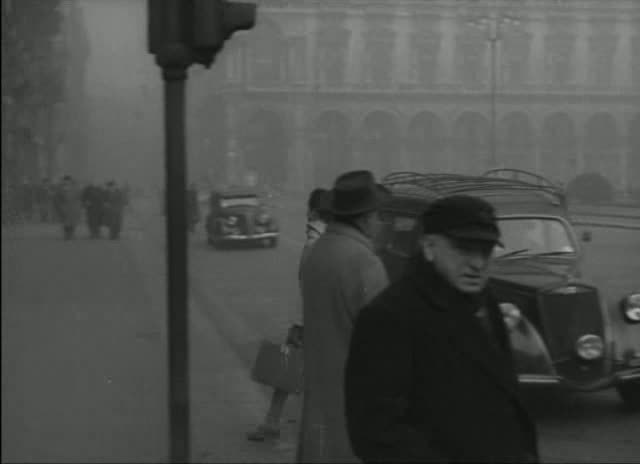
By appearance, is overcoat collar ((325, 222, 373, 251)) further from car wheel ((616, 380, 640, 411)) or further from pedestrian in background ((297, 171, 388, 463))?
car wheel ((616, 380, 640, 411))

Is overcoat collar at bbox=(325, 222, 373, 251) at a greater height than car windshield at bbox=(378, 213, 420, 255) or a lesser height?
greater

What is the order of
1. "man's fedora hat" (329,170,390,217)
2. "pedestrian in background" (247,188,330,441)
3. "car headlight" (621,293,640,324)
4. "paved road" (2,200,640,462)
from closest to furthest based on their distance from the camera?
"man's fedora hat" (329,170,390,217)
"paved road" (2,200,640,462)
"pedestrian in background" (247,188,330,441)
"car headlight" (621,293,640,324)

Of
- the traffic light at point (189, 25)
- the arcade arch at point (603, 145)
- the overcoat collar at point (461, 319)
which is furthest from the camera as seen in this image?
the arcade arch at point (603, 145)

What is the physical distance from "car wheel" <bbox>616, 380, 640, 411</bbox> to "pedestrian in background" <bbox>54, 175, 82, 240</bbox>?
13.1 ft

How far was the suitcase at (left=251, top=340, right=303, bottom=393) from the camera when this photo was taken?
22.9 feet

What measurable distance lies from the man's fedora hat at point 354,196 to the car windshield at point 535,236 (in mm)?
4665

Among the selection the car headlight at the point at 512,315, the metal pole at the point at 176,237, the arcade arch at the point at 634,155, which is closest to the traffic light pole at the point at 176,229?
the metal pole at the point at 176,237

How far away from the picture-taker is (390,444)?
9.18 ft

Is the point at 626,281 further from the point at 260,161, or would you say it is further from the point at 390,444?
the point at 390,444

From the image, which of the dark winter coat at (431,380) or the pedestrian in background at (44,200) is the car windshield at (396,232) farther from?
the dark winter coat at (431,380)

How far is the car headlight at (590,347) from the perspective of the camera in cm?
787

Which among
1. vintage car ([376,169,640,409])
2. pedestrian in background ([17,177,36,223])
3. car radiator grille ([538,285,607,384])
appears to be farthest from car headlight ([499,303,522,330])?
pedestrian in background ([17,177,36,223])

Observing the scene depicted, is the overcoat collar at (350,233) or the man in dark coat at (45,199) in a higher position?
the man in dark coat at (45,199)

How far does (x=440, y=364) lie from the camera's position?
2771 millimetres
